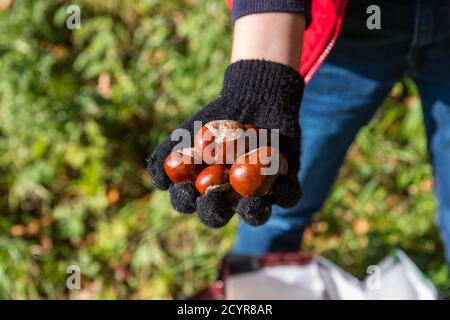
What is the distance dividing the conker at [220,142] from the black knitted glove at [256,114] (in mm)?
30

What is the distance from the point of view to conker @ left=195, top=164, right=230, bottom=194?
0.89 metres

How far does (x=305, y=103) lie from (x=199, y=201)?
0.58m

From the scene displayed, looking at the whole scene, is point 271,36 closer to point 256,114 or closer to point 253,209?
point 256,114

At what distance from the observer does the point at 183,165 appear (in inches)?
35.6

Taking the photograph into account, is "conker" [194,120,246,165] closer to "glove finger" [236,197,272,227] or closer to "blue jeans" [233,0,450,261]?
"glove finger" [236,197,272,227]

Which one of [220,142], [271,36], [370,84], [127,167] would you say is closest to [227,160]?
[220,142]

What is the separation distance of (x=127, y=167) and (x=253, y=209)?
1420mm

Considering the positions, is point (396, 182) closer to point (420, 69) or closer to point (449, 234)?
point (449, 234)

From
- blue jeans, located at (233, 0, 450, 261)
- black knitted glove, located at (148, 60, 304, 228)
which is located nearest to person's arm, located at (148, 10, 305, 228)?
black knitted glove, located at (148, 60, 304, 228)

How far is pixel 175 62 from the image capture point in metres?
Answer: 2.45

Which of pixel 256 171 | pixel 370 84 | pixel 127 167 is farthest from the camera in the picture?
pixel 127 167

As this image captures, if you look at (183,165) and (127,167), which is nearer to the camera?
(183,165)

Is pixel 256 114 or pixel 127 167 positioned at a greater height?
pixel 256 114

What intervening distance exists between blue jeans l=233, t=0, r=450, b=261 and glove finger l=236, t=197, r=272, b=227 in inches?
19.7
